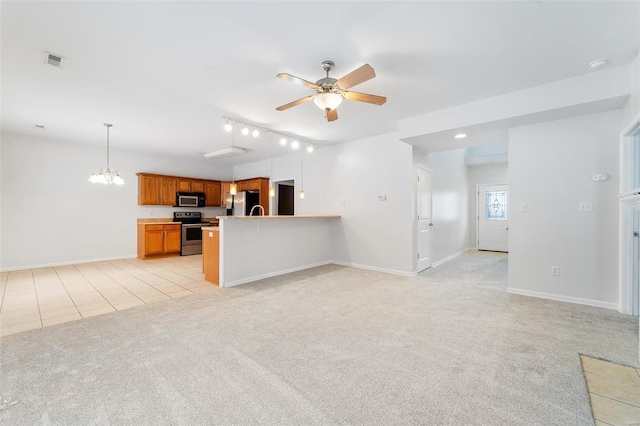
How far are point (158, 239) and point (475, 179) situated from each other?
9.16m

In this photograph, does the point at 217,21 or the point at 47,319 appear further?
the point at 47,319

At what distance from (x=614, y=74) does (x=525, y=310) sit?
274 centimetres

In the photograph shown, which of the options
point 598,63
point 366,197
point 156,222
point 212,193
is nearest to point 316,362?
point 366,197

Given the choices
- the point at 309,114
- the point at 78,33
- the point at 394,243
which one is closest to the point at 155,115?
the point at 78,33

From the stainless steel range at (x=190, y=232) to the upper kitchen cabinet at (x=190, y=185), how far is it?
2.29 ft

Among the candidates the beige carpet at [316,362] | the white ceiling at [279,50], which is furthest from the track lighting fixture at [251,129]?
the beige carpet at [316,362]

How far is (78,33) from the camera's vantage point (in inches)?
89.3

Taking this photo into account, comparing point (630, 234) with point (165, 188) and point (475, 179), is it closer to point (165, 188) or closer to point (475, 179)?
point (475, 179)

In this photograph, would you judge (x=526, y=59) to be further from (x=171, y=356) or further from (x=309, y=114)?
(x=171, y=356)

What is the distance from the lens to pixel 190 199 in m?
7.71

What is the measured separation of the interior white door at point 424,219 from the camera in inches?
204

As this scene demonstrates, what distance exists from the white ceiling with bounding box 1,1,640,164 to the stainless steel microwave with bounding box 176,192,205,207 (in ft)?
11.7

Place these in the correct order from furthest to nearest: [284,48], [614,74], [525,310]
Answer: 1. [525,310]
2. [614,74]
3. [284,48]

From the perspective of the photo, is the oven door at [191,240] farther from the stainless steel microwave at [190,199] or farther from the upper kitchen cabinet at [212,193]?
the upper kitchen cabinet at [212,193]
